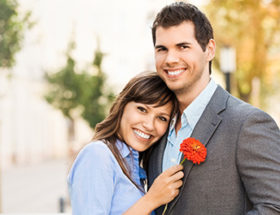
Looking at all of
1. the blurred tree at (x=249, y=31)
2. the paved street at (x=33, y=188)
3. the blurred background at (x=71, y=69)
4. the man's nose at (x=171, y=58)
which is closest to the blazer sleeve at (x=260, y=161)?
the man's nose at (x=171, y=58)

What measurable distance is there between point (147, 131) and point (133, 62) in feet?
100

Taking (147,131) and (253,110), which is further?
(147,131)

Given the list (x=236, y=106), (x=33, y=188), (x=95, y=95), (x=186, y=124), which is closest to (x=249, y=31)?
(x=95, y=95)

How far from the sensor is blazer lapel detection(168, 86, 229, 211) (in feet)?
8.23

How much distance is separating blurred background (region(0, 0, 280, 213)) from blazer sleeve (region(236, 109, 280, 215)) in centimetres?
124

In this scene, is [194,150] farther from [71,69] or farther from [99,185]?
[71,69]

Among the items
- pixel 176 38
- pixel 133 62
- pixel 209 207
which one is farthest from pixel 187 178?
pixel 133 62

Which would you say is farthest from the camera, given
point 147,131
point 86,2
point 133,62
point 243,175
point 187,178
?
point 133,62

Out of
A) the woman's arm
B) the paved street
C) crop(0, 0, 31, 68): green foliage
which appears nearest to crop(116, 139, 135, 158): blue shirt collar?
the woman's arm

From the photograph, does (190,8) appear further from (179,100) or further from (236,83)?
(236,83)

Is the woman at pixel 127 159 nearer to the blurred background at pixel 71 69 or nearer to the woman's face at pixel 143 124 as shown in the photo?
the woman's face at pixel 143 124

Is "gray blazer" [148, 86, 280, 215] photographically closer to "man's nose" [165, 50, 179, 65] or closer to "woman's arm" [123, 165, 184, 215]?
"woman's arm" [123, 165, 184, 215]

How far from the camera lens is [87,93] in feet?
34.8

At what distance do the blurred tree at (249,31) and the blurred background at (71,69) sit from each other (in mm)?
30
